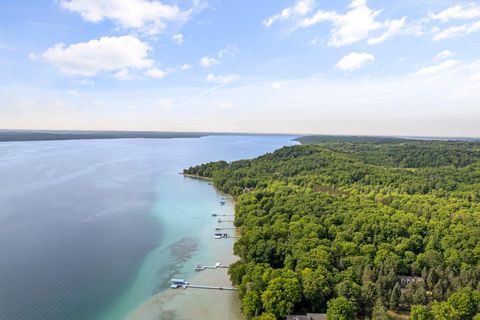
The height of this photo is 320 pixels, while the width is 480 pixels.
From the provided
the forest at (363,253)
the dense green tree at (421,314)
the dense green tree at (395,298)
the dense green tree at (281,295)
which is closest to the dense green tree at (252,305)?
the forest at (363,253)

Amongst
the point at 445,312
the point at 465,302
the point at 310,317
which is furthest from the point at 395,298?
the point at 310,317

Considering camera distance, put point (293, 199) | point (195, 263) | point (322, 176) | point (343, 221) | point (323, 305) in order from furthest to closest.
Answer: point (322, 176) < point (293, 199) < point (343, 221) < point (195, 263) < point (323, 305)

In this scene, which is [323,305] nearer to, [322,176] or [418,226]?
[418,226]

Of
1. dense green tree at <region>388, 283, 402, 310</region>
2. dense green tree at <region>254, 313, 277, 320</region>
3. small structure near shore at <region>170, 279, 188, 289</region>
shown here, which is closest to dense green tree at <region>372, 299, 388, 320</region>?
dense green tree at <region>388, 283, 402, 310</region>

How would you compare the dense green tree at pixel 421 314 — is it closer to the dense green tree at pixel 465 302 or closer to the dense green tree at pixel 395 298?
the dense green tree at pixel 465 302

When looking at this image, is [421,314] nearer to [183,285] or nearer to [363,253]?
[363,253]

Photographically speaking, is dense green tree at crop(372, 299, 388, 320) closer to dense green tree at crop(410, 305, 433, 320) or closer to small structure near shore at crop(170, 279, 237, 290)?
dense green tree at crop(410, 305, 433, 320)

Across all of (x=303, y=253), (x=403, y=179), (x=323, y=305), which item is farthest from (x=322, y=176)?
(x=323, y=305)

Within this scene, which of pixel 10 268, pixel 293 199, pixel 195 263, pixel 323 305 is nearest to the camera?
pixel 323 305
